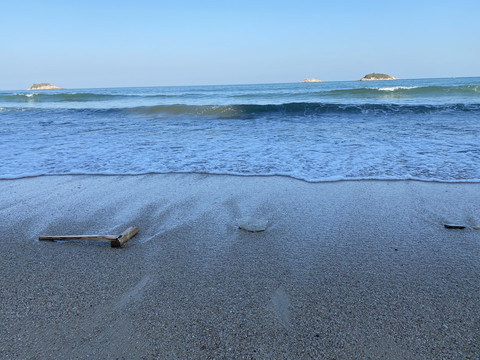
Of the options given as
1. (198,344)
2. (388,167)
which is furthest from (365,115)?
(198,344)

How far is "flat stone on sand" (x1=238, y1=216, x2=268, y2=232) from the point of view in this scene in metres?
2.80

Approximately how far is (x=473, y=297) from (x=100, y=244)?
8.62 feet

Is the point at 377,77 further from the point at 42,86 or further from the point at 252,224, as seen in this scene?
the point at 42,86

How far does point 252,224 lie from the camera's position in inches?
114

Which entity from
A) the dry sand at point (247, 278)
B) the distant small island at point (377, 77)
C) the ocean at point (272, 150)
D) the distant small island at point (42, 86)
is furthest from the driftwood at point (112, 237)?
the distant small island at point (42, 86)

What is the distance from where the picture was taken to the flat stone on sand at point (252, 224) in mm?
2805

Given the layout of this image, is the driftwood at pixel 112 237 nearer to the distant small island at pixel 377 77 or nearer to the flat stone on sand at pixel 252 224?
the flat stone on sand at pixel 252 224

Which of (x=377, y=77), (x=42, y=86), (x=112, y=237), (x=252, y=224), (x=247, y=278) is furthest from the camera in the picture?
(x=42, y=86)

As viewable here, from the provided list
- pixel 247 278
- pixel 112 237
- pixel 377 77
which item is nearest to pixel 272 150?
pixel 112 237

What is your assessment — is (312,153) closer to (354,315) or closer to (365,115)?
(354,315)

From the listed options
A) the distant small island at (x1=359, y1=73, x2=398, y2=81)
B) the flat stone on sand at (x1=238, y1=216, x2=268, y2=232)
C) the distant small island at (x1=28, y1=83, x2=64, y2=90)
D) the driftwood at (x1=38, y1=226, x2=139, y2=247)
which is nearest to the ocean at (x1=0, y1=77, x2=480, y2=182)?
the flat stone on sand at (x1=238, y1=216, x2=268, y2=232)

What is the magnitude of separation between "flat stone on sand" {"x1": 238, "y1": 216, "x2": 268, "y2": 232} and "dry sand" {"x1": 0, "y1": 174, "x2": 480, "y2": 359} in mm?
87

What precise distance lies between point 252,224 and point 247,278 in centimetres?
85

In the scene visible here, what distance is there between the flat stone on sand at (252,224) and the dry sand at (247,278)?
87mm
